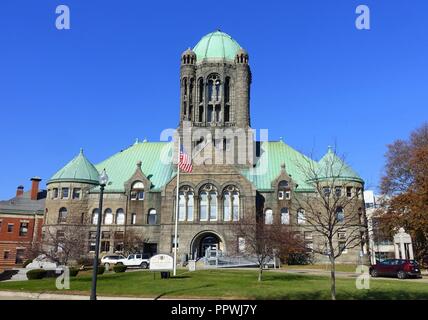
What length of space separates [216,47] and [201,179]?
2406 cm

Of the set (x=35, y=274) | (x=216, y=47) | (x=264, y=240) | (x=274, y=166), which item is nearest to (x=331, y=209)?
(x=264, y=240)

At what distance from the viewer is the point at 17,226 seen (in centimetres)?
6969

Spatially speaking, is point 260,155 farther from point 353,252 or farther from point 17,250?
point 17,250

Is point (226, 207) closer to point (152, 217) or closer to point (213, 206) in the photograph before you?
point (213, 206)

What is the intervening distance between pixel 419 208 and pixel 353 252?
18.3m

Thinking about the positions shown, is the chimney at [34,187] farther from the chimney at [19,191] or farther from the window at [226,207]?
the window at [226,207]

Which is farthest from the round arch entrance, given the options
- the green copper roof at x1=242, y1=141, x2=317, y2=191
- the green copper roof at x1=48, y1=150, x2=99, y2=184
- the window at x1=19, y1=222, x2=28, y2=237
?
the window at x1=19, y1=222, x2=28, y2=237

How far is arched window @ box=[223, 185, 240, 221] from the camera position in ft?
182

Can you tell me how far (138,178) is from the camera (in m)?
60.8

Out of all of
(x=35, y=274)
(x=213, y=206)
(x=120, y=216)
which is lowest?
(x=35, y=274)

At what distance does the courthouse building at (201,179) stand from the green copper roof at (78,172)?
0.45 ft

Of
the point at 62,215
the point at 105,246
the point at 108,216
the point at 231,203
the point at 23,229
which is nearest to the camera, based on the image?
the point at 231,203

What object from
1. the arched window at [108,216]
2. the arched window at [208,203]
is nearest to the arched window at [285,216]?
the arched window at [208,203]

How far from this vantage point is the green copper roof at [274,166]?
60.0 meters
